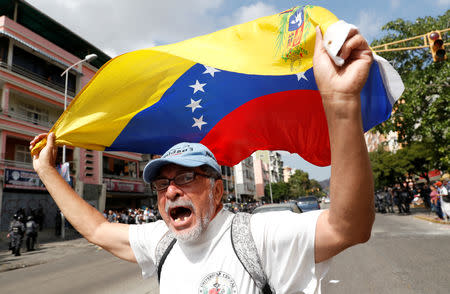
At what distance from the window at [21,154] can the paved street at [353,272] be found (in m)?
12.9

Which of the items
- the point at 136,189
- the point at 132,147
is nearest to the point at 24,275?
the point at 132,147

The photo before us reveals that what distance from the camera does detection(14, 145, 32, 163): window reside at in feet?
71.6

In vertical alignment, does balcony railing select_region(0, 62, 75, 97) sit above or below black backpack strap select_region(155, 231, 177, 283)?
above

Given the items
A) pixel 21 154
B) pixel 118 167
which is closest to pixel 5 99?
pixel 21 154

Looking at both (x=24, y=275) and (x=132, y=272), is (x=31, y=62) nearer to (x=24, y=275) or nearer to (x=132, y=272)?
(x=24, y=275)

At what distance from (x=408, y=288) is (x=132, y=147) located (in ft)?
16.8

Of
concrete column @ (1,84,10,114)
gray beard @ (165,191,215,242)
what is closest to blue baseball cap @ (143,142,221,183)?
gray beard @ (165,191,215,242)

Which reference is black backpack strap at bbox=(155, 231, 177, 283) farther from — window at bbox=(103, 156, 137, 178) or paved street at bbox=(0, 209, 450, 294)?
window at bbox=(103, 156, 137, 178)

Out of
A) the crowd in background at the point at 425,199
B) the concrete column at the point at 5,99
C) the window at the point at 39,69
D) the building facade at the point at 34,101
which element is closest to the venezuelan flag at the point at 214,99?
the crowd in background at the point at 425,199

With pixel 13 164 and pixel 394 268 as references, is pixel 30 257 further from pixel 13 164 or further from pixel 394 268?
pixel 394 268

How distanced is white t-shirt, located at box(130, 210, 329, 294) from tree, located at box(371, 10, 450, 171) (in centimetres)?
1367

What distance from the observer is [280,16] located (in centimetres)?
222

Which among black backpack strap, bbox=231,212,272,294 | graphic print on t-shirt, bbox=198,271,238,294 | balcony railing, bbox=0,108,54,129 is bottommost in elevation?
graphic print on t-shirt, bbox=198,271,238,294

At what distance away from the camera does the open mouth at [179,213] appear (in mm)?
1529
